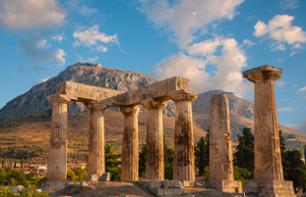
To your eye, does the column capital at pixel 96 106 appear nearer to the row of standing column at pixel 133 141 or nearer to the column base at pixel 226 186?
the row of standing column at pixel 133 141

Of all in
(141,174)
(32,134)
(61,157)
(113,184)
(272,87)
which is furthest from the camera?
(32,134)

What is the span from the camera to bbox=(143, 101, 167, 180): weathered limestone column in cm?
3606

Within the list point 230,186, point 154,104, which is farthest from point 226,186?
point 154,104

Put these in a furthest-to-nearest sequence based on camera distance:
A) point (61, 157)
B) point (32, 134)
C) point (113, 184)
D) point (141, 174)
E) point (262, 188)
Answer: point (32, 134) < point (141, 174) < point (61, 157) < point (113, 184) < point (262, 188)

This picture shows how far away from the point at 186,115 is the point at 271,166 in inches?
358

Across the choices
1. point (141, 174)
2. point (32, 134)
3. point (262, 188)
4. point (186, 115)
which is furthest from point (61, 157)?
point (32, 134)

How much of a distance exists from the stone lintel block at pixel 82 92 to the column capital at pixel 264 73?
50.8 feet

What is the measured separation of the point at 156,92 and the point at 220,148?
23.9 ft

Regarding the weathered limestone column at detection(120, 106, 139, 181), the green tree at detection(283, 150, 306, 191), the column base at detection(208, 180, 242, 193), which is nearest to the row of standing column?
the weathered limestone column at detection(120, 106, 139, 181)

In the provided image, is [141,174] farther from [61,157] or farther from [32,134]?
[32,134]

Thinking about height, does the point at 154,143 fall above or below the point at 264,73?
below

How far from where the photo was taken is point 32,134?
550ft

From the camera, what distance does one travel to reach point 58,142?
3475 cm

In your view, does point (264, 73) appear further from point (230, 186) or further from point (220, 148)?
point (230, 186)
